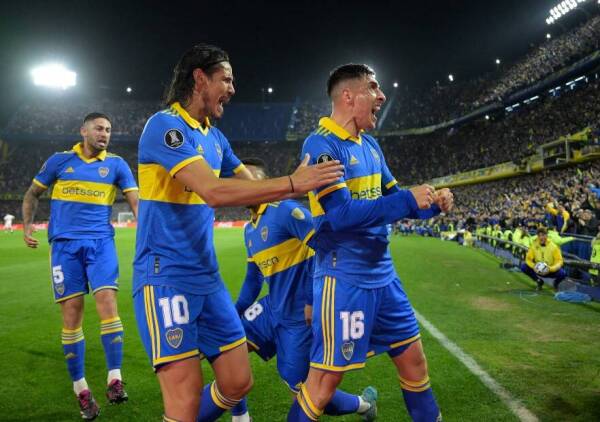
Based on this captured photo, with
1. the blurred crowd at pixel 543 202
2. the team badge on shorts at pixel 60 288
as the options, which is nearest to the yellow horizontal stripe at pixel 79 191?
the team badge on shorts at pixel 60 288

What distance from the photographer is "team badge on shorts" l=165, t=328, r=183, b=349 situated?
222 centimetres

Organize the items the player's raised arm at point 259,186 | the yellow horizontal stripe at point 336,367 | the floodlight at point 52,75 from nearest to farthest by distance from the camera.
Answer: the player's raised arm at point 259,186
the yellow horizontal stripe at point 336,367
the floodlight at point 52,75

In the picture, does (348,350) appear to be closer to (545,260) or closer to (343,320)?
(343,320)

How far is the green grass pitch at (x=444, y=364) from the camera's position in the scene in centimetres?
380

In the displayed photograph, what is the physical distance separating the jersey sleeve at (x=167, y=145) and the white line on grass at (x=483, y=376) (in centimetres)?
310

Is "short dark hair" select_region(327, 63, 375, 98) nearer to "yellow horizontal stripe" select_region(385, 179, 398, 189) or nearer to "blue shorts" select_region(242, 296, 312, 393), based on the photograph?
"yellow horizontal stripe" select_region(385, 179, 398, 189)

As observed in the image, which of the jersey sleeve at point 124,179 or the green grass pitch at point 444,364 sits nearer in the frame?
the green grass pitch at point 444,364

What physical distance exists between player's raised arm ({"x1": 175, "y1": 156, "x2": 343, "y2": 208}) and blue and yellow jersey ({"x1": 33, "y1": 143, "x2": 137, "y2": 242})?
103 inches

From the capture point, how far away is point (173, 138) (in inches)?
84.7

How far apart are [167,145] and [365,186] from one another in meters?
1.16

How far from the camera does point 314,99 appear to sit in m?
66.0

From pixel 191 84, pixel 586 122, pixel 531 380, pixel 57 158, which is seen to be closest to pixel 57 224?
pixel 57 158

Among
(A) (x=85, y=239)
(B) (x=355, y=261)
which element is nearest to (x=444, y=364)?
(B) (x=355, y=261)

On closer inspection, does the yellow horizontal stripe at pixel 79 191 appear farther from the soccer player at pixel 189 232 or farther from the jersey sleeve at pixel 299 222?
the soccer player at pixel 189 232
